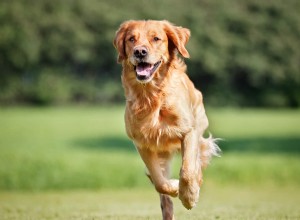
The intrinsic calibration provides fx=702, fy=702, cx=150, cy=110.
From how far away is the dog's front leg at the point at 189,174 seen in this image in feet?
22.7

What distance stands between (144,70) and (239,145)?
21.2 metres

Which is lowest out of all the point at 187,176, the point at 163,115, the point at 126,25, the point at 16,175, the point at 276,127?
the point at 276,127

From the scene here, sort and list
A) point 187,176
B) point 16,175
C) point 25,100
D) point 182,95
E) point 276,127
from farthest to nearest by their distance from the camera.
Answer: point 25,100
point 276,127
point 16,175
point 182,95
point 187,176

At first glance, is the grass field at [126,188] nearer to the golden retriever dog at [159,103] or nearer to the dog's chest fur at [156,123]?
the golden retriever dog at [159,103]

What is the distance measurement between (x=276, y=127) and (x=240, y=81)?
19617 millimetres

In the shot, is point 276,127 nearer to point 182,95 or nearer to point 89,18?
point 89,18

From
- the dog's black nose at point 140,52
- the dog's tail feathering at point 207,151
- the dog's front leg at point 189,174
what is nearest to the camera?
the dog's black nose at point 140,52

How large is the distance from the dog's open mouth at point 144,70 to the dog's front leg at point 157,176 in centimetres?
78

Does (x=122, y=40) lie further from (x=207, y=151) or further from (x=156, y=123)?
(x=207, y=151)

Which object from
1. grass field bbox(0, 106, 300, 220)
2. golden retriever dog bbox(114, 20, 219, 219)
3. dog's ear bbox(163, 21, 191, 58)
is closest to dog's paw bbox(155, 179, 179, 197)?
golden retriever dog bbox(114, 20, 219, 219)

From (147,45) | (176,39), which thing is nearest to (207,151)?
(176,39)

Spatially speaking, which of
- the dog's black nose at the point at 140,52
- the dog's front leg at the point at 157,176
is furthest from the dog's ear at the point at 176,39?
A: the dog's front leg at the point at 157,176

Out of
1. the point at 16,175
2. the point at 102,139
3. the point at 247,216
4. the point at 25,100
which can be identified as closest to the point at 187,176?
the point at 247,216

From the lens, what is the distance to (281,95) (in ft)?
182
